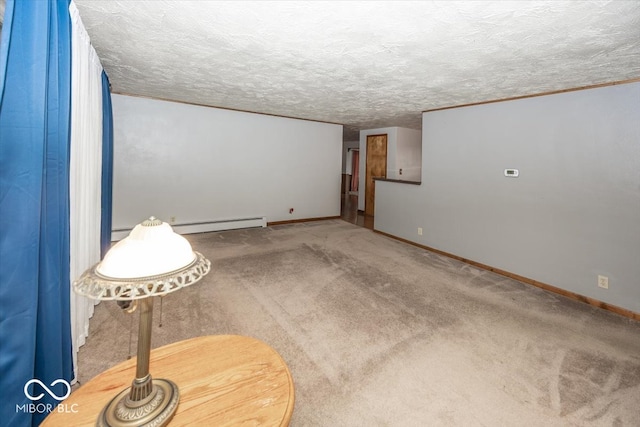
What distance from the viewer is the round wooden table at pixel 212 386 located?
862 mm

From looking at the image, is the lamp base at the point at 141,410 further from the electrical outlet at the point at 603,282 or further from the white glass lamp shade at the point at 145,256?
the electrical outlet at the point at 603,282

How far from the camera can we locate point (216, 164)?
542 cm

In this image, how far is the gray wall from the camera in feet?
9.20

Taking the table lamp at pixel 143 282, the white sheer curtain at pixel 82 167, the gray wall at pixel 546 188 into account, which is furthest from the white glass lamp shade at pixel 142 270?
the gray wall at pixel 546 188

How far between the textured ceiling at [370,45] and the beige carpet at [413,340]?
2.35 m

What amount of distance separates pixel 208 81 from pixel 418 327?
3.66 m

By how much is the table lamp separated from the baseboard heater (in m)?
4.61

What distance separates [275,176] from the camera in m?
6.16

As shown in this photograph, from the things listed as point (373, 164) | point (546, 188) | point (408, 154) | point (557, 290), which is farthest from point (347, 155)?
point (557, 290)

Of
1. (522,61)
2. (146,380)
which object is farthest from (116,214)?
(522,61)

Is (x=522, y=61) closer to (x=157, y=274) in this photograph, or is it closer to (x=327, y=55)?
(x=327, y=55)

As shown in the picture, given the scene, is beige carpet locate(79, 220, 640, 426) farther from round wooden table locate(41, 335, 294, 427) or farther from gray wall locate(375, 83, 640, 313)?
round wooden table locate(41, 335, 294, 427)

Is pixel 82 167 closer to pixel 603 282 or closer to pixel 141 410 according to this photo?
pixel 141 410

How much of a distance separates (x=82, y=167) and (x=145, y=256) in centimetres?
203
